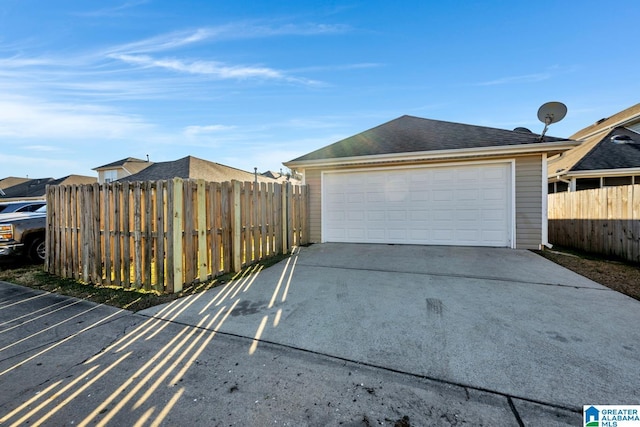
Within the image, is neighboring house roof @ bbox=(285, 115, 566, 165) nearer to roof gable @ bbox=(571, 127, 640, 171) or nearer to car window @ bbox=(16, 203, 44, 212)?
roof gable @ bbox=(571, 127, 640, 171)

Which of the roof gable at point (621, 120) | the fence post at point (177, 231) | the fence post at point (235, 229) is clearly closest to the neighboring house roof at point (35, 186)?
the fence post at point (235, 229)

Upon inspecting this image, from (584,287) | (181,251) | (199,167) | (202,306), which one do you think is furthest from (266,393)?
(199,167)

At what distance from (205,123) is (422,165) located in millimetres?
13181

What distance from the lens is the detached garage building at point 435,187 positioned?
7.09 metres

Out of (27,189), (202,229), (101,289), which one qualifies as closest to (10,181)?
(27,189)

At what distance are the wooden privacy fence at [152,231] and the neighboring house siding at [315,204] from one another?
9.94ft

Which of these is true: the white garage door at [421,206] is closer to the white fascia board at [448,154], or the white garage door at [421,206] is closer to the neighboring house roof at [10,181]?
the white fascia board at [448,154]

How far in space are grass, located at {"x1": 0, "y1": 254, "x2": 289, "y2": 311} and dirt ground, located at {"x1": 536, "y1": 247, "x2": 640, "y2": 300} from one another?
20.2ft

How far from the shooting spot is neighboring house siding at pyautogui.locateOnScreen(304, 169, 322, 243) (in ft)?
28.9

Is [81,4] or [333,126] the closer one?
[81,4]

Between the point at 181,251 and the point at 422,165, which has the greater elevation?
the point at 422,165

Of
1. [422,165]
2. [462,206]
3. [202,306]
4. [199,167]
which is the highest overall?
[199,167]

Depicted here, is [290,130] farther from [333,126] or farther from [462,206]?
[462,206]

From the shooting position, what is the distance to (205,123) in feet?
51.8
